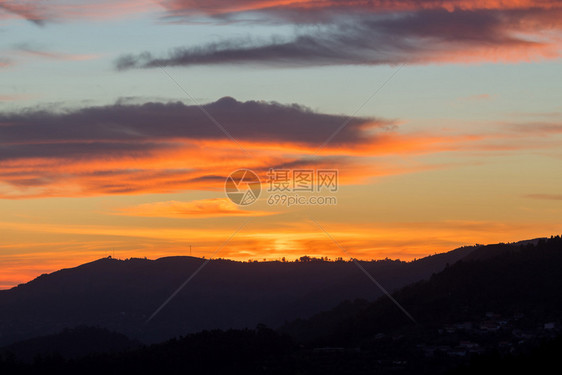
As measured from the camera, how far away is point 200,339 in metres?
190

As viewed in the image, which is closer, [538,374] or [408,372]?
[538,374]

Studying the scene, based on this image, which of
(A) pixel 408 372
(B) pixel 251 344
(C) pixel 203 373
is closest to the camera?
(A) pixel 408 372

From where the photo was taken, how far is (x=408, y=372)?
16125 centimetres

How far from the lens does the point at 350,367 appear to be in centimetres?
16312

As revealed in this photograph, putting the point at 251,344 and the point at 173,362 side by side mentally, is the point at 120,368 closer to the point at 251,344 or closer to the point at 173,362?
the point at 173,362

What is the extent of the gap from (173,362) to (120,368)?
10260 mm

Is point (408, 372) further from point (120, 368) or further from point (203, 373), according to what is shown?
point (120, 368)

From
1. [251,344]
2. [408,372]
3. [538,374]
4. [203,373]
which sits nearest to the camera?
[538,374]

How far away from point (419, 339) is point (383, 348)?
12.5 metres

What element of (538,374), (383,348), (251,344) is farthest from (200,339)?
(538,374)

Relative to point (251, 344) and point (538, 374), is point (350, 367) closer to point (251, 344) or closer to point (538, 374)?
point (251, 344)

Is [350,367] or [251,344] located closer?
[350,367]

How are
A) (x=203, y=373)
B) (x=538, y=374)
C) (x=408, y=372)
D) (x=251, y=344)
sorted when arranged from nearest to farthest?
(x=538, y=374)
(x=408, y=372)
(x=203, y=373)
(x=251, y=344)

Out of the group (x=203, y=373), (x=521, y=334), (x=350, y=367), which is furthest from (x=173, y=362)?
(x=521, y=334)
